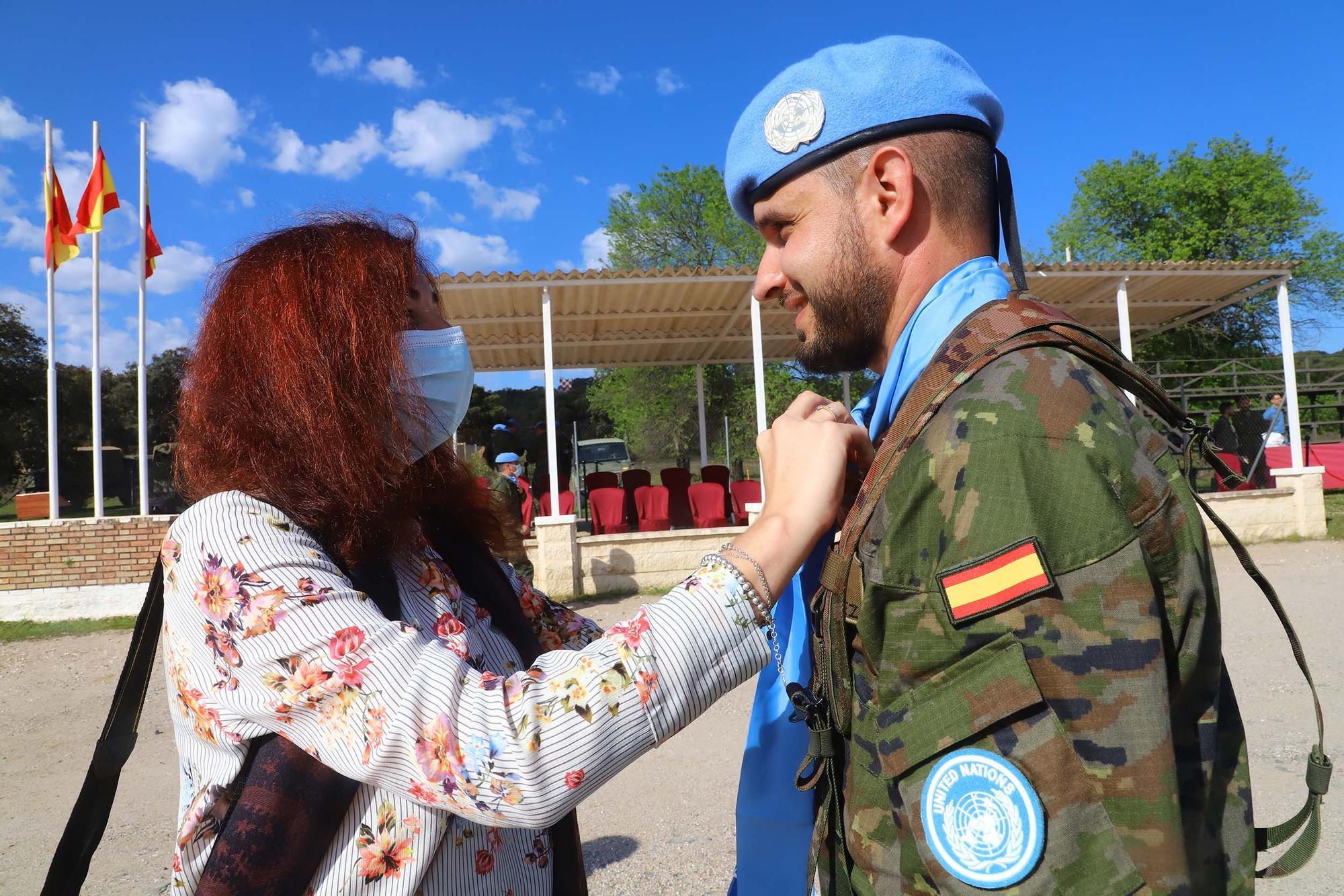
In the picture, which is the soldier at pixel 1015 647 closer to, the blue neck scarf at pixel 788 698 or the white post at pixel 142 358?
the blue neck scarf at pixel 788 698

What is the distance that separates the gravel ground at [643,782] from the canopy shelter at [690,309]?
197 inches

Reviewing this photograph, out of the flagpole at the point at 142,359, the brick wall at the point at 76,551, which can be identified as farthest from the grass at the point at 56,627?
the flagpole at the point at 142,359

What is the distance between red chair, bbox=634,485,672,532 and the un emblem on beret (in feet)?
35.3

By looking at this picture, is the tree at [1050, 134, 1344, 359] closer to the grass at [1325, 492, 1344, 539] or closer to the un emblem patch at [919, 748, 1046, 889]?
the grass at [1325, 492, 1344, 539]

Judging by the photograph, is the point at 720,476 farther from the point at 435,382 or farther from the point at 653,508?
the point at 435,382

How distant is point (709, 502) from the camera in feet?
39.3

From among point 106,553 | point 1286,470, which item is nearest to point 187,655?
point 106,553

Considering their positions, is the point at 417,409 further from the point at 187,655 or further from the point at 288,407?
the point at 187,655

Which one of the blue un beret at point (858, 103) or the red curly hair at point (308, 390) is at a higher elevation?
the blue un beret at point (858, 103)

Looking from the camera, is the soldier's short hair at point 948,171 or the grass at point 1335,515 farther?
the grass at point 1335,515

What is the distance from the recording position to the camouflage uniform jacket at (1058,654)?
81cm

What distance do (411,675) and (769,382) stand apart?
106ft

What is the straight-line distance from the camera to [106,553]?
1093cm

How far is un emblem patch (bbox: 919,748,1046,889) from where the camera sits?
0.79 meters
